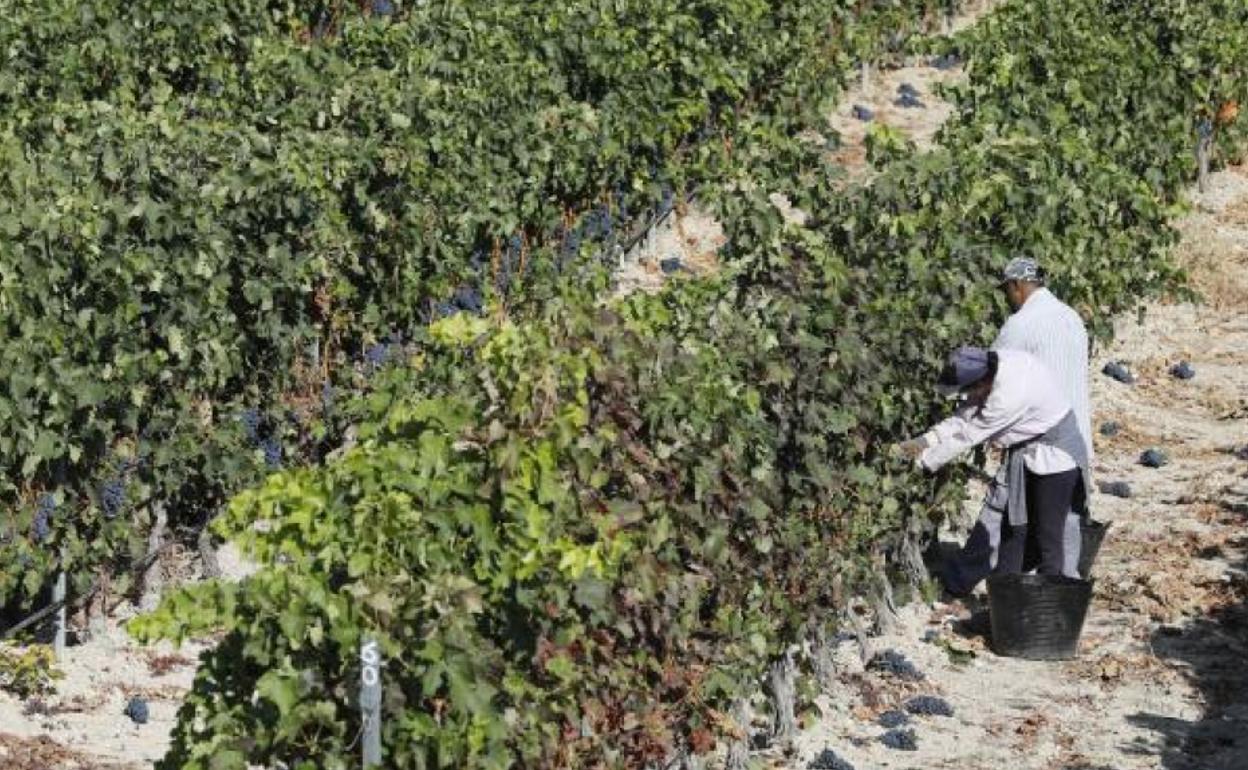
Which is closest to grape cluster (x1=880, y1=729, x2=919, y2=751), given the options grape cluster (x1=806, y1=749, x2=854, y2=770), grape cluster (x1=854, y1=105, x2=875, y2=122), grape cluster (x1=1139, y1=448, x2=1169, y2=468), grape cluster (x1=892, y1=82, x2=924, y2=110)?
grape cluster (x1=806, y1=749, x2=854, y2=770)

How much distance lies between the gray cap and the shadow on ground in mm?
1431

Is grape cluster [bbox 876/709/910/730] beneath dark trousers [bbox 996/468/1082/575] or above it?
beneath

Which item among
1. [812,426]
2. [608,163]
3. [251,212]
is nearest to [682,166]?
[608,163]

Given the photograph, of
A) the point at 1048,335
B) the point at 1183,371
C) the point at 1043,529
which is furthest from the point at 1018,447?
the point at 1183,371

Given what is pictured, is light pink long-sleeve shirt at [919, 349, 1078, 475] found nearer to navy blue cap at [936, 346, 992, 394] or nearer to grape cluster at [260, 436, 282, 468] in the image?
navy blue cap at [936, 346, 992, 394]

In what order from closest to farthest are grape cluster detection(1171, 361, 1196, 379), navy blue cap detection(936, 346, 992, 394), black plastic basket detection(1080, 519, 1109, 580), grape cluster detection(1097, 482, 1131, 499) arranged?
navy blue cap detection(936, 346, 992, 394) → black plastic basket detection(1080, 519, 1109, 580) → grape cluster detection(1097, 482, 1131, 499) → grape cluster detection(1171, 361, 1196, 379)

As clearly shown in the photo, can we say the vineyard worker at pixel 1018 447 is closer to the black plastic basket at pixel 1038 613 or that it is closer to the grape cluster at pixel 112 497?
the black plastic basket at pixel 1038 613

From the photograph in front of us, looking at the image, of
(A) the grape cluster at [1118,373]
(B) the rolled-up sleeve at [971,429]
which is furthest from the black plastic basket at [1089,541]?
(A) the grape cluster at [1118,373]

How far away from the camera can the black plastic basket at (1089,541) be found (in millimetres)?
10242

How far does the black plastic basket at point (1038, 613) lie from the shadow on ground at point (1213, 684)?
39 centimetres

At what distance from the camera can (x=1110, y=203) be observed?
12031 mm

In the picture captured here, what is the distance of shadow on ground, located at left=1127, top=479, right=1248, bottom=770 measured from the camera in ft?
28.6

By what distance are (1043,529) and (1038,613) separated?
41cm

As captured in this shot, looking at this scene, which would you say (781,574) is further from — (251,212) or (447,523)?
(251,212)
